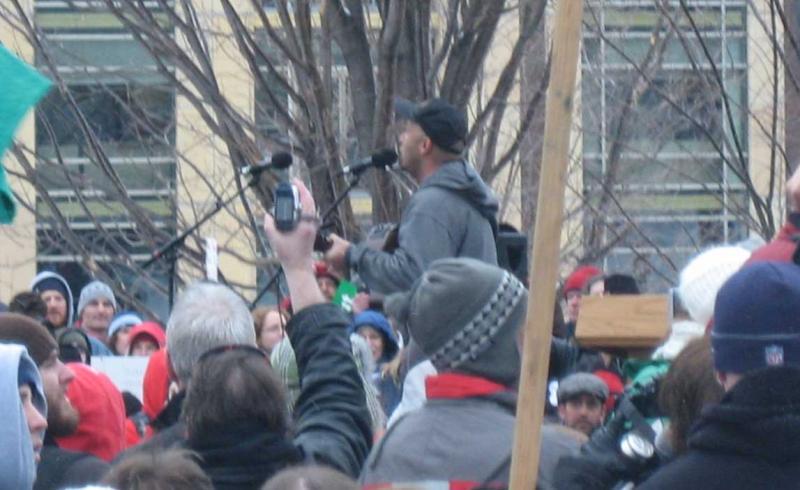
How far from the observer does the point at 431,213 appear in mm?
6582

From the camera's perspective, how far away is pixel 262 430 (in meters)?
4.49

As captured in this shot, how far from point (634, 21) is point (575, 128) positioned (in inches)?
63.3

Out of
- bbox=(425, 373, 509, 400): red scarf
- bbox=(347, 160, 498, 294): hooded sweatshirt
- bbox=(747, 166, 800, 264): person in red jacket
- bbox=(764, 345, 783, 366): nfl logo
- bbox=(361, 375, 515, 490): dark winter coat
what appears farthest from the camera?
bbox=(347, 160, 498, 294): hooded sweatshirt

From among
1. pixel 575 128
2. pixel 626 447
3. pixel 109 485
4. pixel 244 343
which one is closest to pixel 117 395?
pixel 244 343

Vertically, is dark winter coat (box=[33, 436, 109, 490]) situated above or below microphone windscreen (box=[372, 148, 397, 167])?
below

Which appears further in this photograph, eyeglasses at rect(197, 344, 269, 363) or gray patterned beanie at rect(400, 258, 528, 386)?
eyeglasses at rect(197, 344, 269, 363)

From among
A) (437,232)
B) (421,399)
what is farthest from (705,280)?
(437,232)

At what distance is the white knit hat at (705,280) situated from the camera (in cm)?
504

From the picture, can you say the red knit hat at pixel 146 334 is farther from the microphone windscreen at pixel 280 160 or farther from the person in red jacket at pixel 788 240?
the person in red jacket at pixel 788 240

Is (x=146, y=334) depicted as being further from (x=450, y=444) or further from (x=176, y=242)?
(x=450, y=444)

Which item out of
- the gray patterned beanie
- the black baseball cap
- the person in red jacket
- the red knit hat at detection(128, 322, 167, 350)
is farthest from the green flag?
the red knit hat at detection(128, 322, 167, 350)

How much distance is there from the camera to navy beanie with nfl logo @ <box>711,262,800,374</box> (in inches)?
145

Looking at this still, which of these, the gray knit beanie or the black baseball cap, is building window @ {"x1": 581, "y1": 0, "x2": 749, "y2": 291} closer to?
the gray knit beanie

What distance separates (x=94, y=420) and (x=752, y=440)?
248cm
